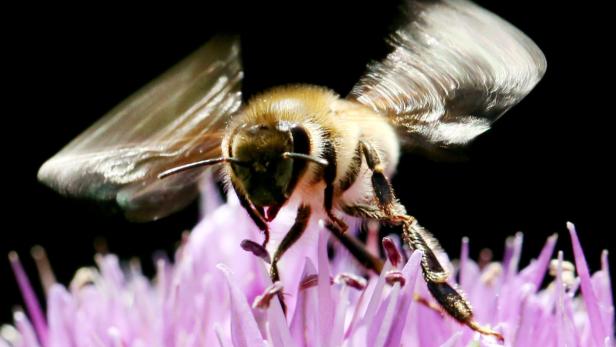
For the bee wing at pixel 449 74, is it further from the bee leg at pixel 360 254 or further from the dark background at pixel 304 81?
the dark background at pixel 304 81

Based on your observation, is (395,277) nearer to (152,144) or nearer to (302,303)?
(302,303)

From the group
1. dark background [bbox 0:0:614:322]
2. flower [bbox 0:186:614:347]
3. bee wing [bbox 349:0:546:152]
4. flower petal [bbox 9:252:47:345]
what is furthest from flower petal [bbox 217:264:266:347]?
dark background [bbox 0:0:614:322]

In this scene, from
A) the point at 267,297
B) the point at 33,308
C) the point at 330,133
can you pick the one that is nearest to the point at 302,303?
the point at 267,297

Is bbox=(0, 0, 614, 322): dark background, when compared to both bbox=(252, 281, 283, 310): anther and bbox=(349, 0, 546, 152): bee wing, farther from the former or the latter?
bbox=(252, 281, 283, 310): anther

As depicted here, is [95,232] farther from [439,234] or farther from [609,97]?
[609,97]

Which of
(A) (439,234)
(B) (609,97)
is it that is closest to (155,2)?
(A) (439,234)

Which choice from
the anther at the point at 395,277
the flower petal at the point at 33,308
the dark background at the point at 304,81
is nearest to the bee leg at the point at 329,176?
the anther at the point at 395,277
